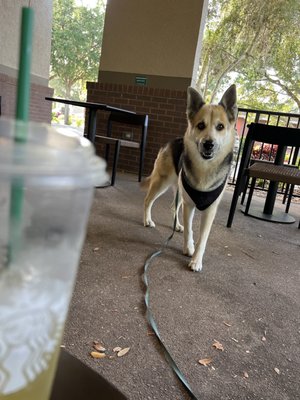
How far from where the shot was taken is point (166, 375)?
1.13 metres

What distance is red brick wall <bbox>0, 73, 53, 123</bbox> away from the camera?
481 centimetres

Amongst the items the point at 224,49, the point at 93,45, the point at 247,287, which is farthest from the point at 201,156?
the point at 93,45

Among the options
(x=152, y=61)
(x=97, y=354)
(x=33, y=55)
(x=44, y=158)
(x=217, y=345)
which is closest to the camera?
(x=44, y=158)

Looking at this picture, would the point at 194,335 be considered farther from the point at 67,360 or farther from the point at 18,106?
the point at 18,106

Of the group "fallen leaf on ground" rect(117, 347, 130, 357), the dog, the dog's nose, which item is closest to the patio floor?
"fallen leaf on ground" rect(117, 347, 130, 357)

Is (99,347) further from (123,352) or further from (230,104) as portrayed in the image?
(230,104)

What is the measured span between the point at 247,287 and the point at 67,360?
165cm

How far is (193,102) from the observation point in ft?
7.97

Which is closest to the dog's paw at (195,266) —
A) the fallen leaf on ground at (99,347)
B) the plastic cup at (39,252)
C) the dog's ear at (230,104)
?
the fallen leaf on ground at (99,347)

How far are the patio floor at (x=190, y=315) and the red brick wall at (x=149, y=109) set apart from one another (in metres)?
2.95

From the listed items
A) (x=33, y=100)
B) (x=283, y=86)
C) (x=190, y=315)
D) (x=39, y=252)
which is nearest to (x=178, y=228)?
(x=190, y=315)

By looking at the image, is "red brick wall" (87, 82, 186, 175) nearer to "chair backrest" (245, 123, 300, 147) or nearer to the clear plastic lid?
"chair backrest" (245, 123, 300, 147)

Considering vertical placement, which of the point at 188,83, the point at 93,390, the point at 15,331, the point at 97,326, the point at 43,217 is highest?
Answer: the point at 188,83

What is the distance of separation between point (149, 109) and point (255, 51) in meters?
6.84
